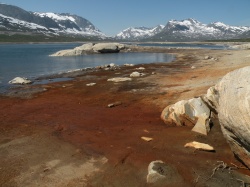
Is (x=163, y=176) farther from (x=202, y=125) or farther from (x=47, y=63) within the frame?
(x=47, y=63)

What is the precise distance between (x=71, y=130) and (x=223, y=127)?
911 centimetres

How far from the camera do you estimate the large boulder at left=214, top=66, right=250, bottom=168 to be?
34.0 feet

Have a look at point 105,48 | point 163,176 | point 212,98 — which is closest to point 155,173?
point 163,176

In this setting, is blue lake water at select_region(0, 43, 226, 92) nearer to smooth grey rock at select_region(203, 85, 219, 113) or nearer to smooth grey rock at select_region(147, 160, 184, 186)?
smooth grey rock at select_region(203, 85, 219, 113)

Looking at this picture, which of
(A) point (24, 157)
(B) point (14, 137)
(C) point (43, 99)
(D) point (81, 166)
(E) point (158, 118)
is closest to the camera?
(D) point (81, 166)

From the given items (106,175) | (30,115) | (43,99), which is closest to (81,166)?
(106,175)

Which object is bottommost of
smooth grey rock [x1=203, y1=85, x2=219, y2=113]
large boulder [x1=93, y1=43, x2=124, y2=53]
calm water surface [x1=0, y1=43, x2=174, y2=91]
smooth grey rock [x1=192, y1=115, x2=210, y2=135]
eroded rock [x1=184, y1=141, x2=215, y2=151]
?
calm water surface [x1=0, y1=43, x2=174, y2=91]

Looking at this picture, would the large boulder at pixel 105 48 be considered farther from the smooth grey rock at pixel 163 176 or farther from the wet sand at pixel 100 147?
the smooth grey rock at pixel 163 176

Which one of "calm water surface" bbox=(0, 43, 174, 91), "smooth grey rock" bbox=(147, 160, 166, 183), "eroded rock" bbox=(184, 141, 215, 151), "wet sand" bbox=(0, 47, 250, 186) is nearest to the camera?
"smooth grey rock" bbox=(147, 160, 166, 183)

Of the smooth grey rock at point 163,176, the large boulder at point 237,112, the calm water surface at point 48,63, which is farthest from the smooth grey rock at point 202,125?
the calm water surface at point 48,63

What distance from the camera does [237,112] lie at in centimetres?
1066

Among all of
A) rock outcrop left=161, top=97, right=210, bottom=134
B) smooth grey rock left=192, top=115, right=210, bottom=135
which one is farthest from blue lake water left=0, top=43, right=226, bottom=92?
smooth grey rock left=192, top=115, right=210, bottom=135

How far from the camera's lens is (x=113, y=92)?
28875 mm

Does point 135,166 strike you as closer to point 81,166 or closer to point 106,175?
point 106,175
